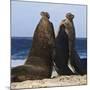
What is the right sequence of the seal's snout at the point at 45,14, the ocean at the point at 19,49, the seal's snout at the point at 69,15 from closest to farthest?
1. the ocean at the point at 19,49
2. the seal's snout at the point at 45,14
3. the seal's snout at the point at 69,15

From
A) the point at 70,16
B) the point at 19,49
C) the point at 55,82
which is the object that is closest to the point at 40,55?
the point at 19,49

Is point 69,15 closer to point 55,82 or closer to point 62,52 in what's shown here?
point 62,52

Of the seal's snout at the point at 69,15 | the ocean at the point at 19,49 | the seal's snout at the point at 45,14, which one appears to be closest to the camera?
the ocean at the point at 19,49

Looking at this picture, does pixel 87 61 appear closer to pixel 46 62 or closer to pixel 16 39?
pixel 46 62

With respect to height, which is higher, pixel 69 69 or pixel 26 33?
pixel 26 33

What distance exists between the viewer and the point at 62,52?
2775 millimetres

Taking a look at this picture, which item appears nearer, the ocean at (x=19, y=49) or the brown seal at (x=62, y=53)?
the ocean at (x=19, y=49)

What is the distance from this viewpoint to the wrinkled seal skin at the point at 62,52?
9.03 feet

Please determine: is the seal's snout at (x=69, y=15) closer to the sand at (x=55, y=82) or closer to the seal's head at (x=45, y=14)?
the seal's head at (x=45, y=14)

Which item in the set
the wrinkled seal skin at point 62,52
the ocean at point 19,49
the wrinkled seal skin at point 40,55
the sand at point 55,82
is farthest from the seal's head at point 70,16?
the sand at point 55,82

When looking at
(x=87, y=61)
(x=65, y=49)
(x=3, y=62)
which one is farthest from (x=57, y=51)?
(x=3, y=62)

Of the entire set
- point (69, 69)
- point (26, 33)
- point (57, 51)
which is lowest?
point (69, 69)

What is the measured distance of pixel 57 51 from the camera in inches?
108

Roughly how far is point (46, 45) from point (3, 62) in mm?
533
